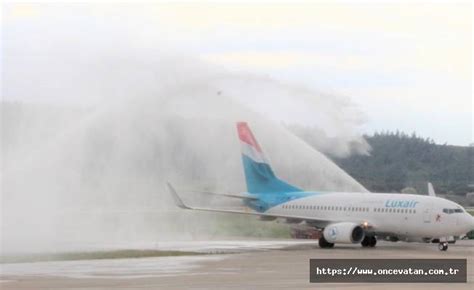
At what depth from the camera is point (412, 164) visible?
109125mm

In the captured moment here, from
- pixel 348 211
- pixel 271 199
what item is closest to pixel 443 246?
pixel 348 211

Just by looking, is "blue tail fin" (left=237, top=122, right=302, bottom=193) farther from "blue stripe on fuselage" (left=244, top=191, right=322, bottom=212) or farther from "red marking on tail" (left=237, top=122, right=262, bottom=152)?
"blue stripe on fuselage" (left=244, top=191, right=322, bottom=212)

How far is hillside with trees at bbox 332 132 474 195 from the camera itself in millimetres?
104875

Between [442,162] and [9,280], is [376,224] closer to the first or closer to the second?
[9,280]

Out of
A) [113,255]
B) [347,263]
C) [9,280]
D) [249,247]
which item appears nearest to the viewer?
[9,280]

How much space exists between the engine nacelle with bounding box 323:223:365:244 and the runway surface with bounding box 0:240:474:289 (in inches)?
63.2

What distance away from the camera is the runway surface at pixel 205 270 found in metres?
28.5

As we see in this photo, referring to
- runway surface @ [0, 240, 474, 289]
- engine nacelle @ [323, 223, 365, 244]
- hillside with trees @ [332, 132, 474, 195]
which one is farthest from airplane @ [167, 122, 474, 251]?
hillside with trees @ [332, 132, 474, 195]

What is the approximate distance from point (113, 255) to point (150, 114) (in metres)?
12.4

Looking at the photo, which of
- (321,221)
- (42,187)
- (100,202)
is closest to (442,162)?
(321,221)

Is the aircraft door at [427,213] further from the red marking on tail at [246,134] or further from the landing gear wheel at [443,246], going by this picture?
the red marking on tail at [246,134]

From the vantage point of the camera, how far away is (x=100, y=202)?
51500 mm

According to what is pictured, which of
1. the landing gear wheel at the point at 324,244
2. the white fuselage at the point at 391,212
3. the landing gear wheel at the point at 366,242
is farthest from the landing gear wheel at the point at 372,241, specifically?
the landing gear wheel at the point at 324,244

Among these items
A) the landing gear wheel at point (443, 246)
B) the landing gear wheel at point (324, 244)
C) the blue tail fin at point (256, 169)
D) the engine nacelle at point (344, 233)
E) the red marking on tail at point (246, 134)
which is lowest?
the landing gear wheel at point (324, 244)
